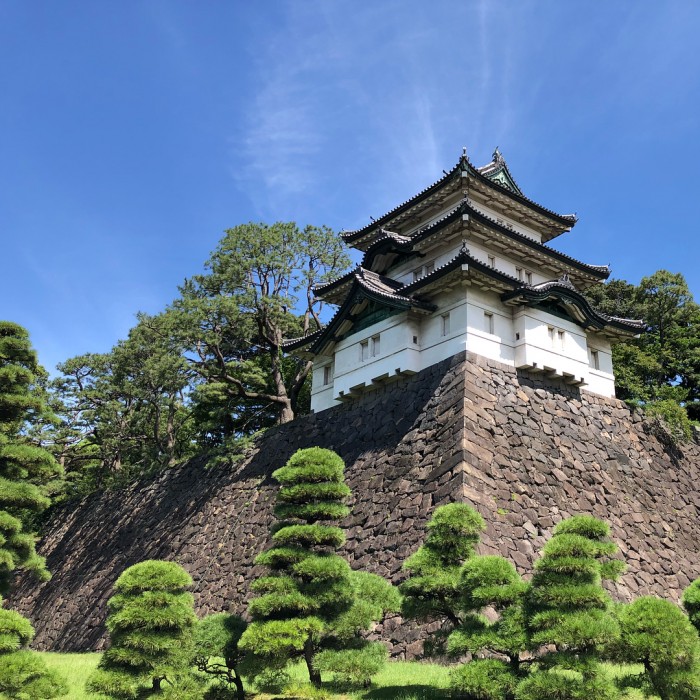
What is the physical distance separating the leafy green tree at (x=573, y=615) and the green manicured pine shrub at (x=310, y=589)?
228 centimetres

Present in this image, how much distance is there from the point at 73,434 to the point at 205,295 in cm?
958

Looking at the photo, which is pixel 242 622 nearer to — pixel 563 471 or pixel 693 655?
pixel 693 655

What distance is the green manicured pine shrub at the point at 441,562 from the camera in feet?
27.5

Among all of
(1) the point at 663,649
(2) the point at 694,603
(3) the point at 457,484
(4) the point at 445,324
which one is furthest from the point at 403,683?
(4) the point at 445,324

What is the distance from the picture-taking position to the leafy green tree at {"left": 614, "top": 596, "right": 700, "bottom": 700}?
6.67 metres

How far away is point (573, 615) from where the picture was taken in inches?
273

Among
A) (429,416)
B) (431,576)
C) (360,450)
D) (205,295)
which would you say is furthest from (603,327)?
(205,295)

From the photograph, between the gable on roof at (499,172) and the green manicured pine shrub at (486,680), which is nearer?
the green manicured pine shrub at (486,680)

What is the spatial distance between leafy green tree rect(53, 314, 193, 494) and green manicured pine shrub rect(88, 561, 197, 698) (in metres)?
16.1

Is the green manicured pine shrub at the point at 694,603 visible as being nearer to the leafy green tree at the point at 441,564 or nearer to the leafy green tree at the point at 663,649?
the leafy green tree at the point at 663,649

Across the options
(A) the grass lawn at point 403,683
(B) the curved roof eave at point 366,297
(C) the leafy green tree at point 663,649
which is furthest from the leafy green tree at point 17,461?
(C) the leafy green tree at point 663,649

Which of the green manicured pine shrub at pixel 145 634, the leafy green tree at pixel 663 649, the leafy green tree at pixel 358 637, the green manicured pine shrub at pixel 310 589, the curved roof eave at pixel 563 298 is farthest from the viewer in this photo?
the curved roof eave at pixel 563 298

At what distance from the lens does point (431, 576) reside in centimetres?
836

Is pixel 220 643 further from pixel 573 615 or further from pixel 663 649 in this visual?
pixel 663 649
